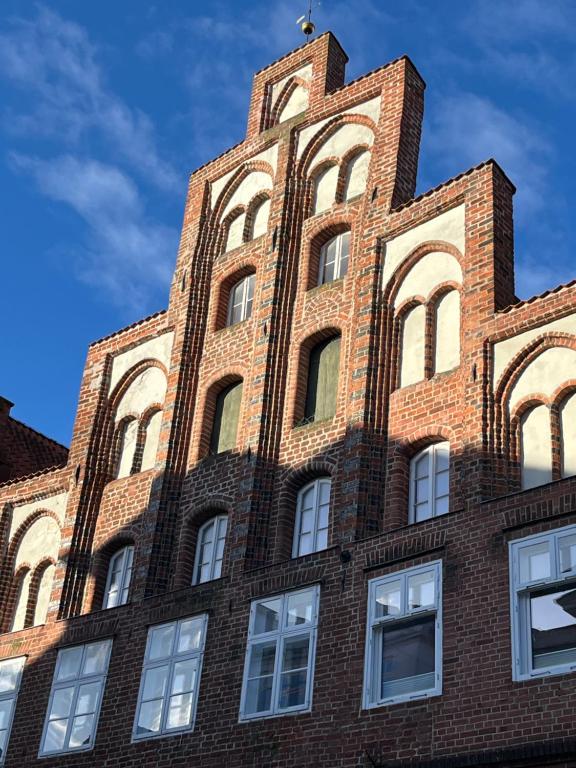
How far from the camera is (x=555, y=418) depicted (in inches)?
613

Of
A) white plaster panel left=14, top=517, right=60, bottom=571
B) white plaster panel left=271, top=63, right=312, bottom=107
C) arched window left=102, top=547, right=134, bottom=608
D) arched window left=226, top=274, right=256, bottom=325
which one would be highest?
white plaster panel left=271, top=63, right=312, bottom=107

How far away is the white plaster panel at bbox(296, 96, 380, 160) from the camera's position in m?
21.5

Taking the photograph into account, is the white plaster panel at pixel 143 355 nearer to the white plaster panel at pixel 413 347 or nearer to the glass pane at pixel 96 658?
the glass pane at pixel 96 658

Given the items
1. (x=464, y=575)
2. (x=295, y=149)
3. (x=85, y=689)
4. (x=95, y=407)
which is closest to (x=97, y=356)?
(x=95, y=407)

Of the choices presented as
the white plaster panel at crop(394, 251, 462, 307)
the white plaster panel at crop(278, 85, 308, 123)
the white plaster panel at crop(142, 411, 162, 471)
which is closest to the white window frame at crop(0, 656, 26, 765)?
the white plaster panel at crop(142, 411, 162, 471)

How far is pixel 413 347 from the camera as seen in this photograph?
1822 cm

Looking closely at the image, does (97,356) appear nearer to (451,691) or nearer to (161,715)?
(161,715)

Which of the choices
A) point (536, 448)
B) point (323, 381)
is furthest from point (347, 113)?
point (536, 448)

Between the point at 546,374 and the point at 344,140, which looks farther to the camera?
the point at 344,140

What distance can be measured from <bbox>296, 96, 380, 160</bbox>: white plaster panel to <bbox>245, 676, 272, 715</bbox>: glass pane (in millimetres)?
10109

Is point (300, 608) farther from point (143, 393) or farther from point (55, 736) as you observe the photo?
point (143, 393)

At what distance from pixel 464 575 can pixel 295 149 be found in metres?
10.7

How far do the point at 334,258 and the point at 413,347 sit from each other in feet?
10.8

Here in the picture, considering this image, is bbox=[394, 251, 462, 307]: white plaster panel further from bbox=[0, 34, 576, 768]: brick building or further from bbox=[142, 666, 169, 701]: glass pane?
bbox=[142, 666, 169, 701]: glass pane
